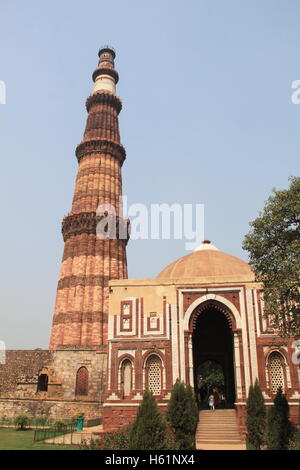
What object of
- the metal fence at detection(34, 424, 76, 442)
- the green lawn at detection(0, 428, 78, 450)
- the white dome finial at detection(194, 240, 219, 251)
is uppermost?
the white dome finial at detection(194, 240, 219, 251)

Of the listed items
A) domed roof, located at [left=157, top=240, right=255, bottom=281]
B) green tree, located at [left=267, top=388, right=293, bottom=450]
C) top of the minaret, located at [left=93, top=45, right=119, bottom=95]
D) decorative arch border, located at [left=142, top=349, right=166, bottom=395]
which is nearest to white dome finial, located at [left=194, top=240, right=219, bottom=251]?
domed roof, located at [left=157, top=240, right=255, bottom=281]

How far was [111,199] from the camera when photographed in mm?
35406

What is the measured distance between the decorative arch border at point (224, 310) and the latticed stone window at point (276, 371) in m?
2.01

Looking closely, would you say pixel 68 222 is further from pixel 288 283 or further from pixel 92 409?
pixel 288 283

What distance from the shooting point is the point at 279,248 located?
50.5ft

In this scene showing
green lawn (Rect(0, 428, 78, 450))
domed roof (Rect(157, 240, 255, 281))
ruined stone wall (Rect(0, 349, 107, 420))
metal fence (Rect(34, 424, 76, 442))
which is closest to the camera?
green lawn (Rect(0, 428, 78, 450))

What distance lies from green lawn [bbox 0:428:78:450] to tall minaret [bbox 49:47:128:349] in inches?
318

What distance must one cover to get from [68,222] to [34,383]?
1349 cm

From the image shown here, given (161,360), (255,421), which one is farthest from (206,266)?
(255,421)

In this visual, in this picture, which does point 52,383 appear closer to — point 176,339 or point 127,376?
point 127,376

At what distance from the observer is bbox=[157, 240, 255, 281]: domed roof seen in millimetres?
22344

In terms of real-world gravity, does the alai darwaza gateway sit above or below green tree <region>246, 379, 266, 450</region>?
above

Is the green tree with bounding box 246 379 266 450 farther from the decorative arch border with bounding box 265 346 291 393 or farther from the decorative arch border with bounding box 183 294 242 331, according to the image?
the decorative arch border with bounding box 183 294 242 331
